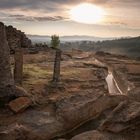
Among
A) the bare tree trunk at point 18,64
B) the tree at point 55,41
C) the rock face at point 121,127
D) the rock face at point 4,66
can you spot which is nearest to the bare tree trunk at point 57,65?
the bare tree trunk at point 18,64

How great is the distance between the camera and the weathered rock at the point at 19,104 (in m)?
20.2

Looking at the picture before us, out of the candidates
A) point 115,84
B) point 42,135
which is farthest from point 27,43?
point 42,135

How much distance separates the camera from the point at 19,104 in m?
20.6

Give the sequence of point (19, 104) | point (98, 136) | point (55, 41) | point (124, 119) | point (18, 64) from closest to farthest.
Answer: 1. point (98, 136)
2. point (124, 119)
3. point (19, 104)
4. point (18, 64)
5. point (55, 41)

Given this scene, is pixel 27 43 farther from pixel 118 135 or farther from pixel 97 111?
pixel 118 135

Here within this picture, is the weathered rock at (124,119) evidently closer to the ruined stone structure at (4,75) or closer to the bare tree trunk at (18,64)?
the ruined stone structure at (4,75)

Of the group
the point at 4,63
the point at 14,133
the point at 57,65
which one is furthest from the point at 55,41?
the point at 14,133

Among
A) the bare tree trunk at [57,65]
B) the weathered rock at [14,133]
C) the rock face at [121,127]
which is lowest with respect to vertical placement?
the weathered rock at [14,133]

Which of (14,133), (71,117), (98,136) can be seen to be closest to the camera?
(98,136)

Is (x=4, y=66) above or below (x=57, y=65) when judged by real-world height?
above

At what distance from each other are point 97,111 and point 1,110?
20.6 feet

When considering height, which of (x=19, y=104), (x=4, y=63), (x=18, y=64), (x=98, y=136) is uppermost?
(x=4, y=63)

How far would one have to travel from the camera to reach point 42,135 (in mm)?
17609

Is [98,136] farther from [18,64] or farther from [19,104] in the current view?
[18,64]
